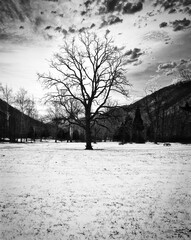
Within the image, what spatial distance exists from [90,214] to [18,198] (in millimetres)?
2041

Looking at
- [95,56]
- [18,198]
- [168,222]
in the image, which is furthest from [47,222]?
[95,56]

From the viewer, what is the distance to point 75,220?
3.30 m

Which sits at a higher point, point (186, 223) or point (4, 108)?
point (4, 108)

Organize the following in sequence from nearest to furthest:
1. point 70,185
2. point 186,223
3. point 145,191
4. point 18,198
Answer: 1. point 186,223
2. point 18,198
3. point 145,191
4. point 70,185

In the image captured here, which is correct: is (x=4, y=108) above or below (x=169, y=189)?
above

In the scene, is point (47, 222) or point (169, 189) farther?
point (169, 189)

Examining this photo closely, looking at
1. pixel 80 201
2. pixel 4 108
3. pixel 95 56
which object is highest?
pixel 95 56

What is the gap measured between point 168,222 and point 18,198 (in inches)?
139

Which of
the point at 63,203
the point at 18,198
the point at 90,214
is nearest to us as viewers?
the point at 90,214

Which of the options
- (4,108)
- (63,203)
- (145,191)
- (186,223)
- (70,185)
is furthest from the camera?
(4,108)

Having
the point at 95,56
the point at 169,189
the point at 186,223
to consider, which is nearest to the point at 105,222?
the point at 186,223

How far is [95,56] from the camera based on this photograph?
23.1 meters

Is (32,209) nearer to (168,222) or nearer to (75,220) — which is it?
(75,220)

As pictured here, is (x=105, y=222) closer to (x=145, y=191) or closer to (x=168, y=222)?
(x=168, y=222)
